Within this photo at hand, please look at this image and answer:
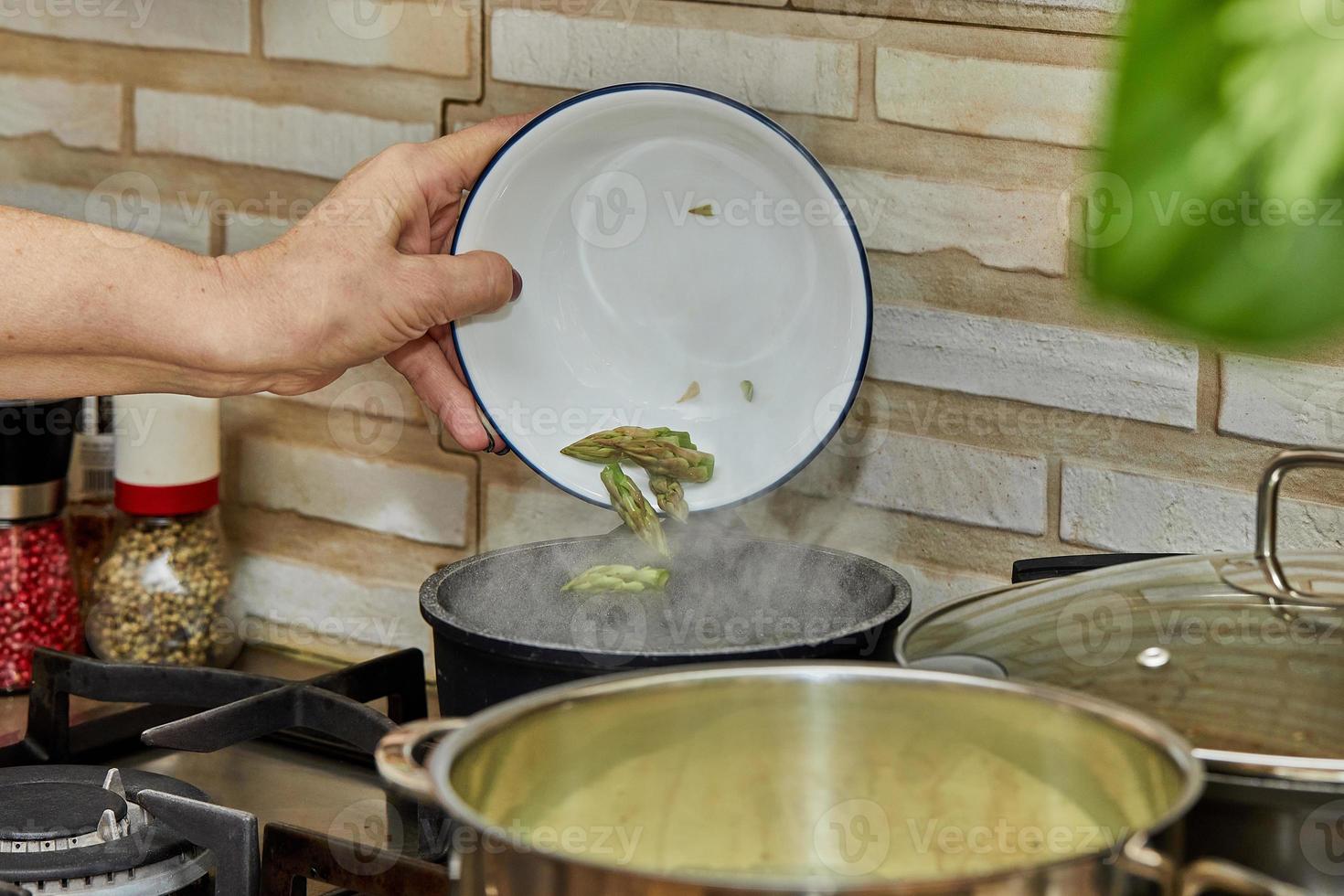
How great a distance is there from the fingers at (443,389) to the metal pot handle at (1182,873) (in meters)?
0.68

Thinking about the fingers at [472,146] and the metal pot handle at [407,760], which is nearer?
the metal pot handle at [407,760]

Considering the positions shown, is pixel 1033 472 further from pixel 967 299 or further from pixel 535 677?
pixel 535 677

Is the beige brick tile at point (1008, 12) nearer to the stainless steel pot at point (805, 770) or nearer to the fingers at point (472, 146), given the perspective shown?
the fingers at point (472, 146)

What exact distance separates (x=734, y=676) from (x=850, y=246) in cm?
43

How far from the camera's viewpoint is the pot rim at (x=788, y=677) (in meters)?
0.39

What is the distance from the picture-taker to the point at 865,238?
98 centimetres

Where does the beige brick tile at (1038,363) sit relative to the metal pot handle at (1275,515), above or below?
above

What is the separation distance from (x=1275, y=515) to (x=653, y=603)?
402 mm

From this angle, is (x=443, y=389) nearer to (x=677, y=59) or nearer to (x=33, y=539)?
(x=677, y=59)

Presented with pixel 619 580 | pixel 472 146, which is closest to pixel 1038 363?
pixel 619 580

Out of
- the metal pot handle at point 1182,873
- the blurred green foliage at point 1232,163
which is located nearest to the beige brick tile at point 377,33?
the metal pot handle at point 1182,873

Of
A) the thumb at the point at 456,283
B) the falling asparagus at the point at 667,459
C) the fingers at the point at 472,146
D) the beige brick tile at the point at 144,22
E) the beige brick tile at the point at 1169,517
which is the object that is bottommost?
the beige brick tile at the point at 1169,517

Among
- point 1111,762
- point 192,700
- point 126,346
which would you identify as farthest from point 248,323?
point 1111,762

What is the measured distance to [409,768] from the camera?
47 cm
